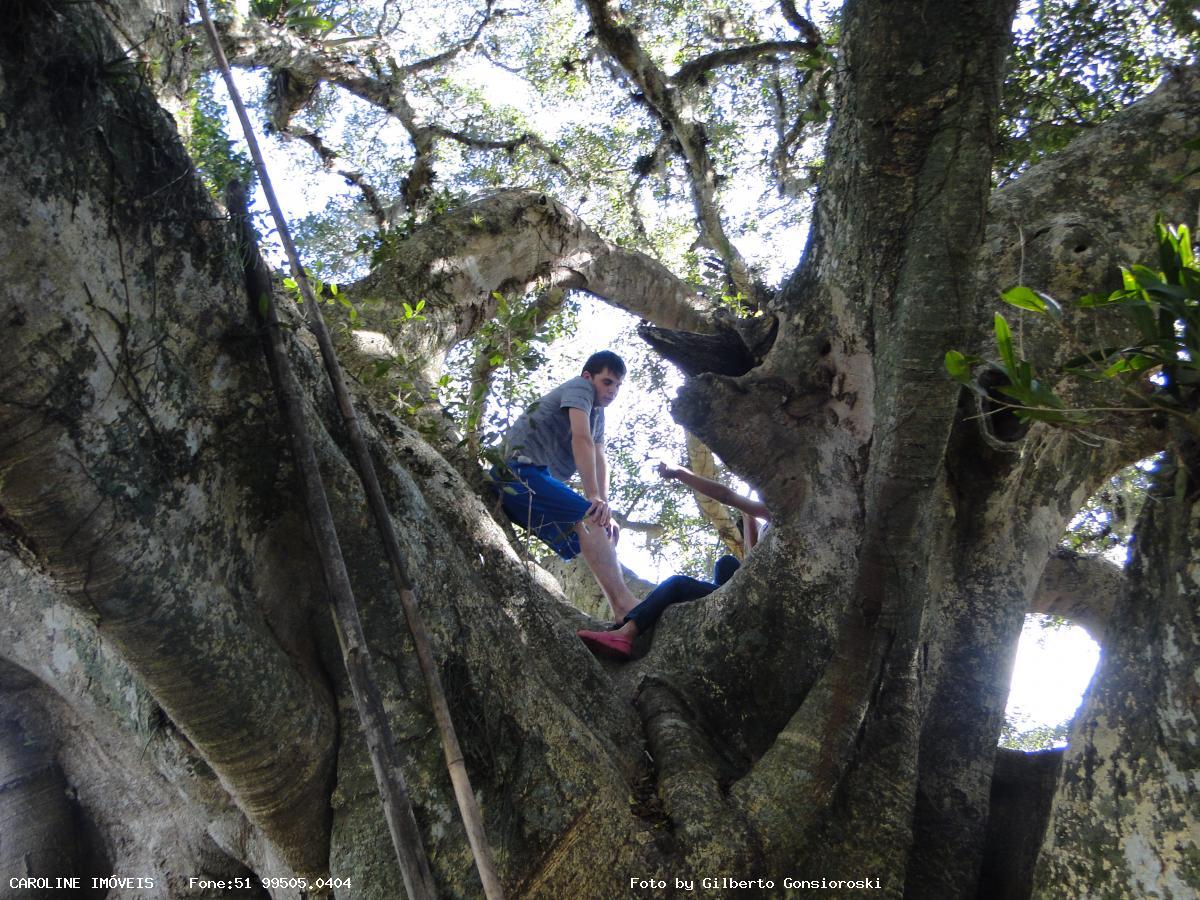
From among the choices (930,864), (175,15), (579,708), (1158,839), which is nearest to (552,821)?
(579,708)

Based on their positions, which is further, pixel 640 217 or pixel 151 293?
pixel 640 217

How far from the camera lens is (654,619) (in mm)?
3668

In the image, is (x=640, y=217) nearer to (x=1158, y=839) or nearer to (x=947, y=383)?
(x=947, y=383)

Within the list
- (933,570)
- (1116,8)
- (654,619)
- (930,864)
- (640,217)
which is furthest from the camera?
(640,217)

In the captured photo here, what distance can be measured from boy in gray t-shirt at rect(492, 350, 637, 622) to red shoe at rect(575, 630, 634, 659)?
0.61 m

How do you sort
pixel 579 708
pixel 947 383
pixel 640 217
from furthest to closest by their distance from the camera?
pixel 640 217, pixel 579 708, pixel 947 383

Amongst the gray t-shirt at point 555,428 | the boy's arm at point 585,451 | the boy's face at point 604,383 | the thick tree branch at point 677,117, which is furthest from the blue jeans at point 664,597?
the thick tree branch at point 677,117

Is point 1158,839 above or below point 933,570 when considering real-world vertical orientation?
below

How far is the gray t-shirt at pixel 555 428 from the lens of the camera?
14.1ft

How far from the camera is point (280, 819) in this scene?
7.61 ft

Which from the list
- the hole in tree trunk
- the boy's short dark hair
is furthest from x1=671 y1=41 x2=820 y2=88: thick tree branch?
the hole in tree trunk

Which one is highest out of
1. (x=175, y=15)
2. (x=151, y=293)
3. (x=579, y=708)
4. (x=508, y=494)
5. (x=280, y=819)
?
(x=175, y=15)

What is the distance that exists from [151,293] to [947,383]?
2.03 m

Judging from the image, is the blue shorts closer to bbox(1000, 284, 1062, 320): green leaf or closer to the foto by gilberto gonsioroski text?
the foto by gilberto gonsioroski text
